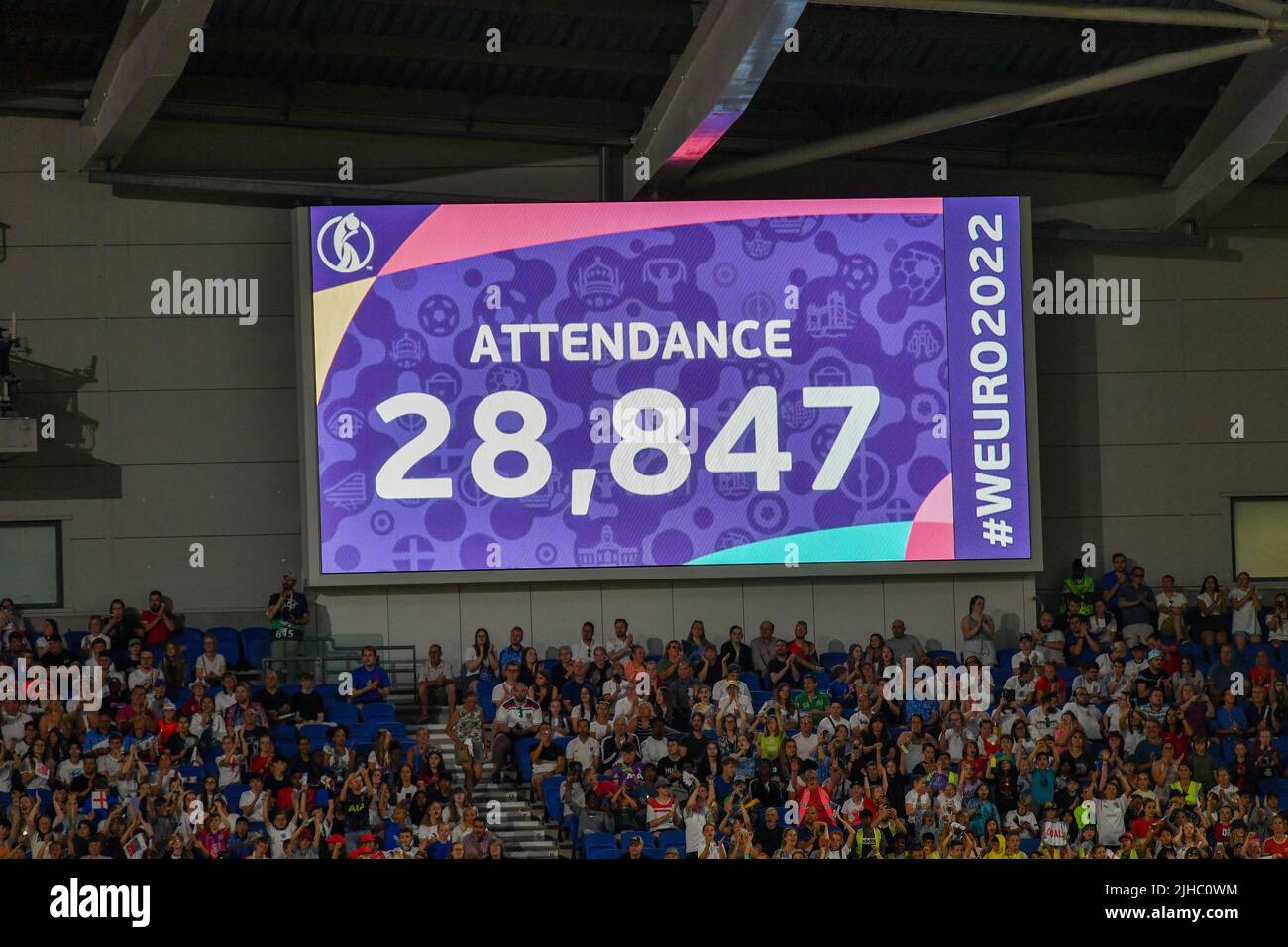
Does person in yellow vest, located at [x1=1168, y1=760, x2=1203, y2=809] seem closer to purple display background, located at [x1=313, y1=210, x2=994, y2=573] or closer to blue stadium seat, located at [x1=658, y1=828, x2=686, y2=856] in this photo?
purple display background, located at [x1=313, y1=210, x2=994, y2=573]

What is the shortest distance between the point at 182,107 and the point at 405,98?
2068 millimetres

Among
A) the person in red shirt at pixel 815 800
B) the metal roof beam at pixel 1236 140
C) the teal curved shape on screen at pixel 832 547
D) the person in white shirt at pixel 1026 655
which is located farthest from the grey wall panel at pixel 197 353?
the metal roof beam at pixel 1236 140

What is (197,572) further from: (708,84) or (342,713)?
(708,84)

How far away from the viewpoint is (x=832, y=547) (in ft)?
52.7

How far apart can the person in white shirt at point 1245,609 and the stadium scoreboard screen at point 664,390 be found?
85.0 inches

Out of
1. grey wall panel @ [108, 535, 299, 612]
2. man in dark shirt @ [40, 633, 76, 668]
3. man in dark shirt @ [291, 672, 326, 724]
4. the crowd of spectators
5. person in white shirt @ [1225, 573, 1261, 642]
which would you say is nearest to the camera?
the crowd of spectators

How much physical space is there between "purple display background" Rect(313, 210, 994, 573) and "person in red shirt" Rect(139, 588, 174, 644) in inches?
61.1

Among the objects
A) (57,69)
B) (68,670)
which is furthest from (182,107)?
(68,670)

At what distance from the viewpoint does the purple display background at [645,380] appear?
52.0 ft

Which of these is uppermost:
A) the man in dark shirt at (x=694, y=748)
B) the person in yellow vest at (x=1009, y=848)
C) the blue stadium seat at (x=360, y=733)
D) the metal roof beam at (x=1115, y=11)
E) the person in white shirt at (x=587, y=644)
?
the metal roof beam at (x=1115, y=11)

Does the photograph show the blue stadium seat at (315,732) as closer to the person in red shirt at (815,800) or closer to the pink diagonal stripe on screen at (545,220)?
the person in red shirt at (815,800)

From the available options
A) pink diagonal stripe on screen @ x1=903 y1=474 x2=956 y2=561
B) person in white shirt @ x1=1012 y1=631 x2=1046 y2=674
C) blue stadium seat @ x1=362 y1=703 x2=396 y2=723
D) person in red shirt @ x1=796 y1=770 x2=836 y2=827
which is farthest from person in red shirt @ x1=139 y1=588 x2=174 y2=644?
person in white shirt @ x1=1012 y1=631 x2=1046 y2=674

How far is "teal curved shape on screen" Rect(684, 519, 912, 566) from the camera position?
1602 cm

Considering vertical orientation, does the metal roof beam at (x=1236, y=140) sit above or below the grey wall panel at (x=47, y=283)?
above
